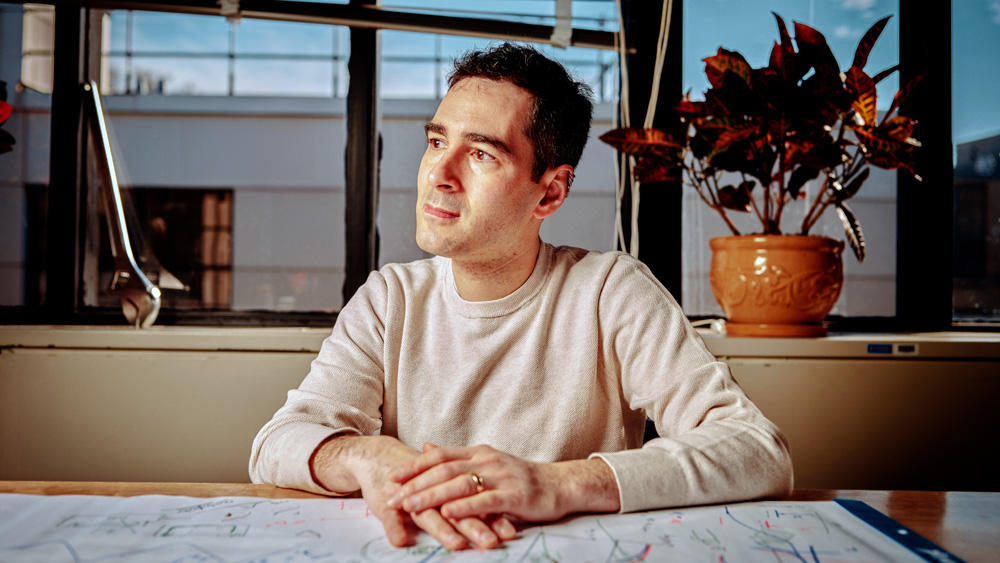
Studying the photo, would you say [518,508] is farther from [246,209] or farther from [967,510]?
[246,209]

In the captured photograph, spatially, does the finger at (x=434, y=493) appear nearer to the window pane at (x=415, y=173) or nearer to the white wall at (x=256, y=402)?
the white wall at (x=256, y=402)

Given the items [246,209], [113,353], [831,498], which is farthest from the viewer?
[246,209]

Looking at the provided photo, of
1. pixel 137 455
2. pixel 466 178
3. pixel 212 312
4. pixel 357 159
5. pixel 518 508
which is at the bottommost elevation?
pixel 137 455

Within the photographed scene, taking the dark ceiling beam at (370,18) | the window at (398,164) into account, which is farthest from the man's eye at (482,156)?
the dark ceiling beam at (370,18)

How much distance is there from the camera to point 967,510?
2.54 ft

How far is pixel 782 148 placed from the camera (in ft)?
5.16

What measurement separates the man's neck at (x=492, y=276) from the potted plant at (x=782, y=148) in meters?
0.64

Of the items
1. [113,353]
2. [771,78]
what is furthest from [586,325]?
[113,353]

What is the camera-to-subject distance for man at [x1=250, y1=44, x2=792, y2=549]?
1.05 meters

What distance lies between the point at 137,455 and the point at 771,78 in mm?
1853

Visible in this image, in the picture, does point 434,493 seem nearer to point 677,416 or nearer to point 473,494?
point 473,494

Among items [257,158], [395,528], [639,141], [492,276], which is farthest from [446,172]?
[257,158]

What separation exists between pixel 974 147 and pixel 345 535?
2.31 meters

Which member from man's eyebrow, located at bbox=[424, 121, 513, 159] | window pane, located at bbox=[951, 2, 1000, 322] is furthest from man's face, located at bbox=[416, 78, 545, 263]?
window pane, located at bbox=[951, 2, 1000, 322]
